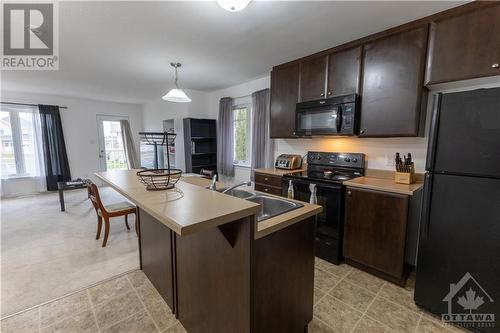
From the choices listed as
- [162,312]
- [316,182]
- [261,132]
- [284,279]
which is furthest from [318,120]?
[162,312]

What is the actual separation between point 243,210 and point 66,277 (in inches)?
93.4

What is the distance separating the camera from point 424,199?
1624mm

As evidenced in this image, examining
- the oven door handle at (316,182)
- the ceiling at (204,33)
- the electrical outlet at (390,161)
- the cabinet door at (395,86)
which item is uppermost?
the ceiling at (204,33)

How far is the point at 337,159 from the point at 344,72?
1.03m

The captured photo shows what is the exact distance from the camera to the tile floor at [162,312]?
63.5 inches

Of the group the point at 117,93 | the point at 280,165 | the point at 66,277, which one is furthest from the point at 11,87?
the point at 280,165

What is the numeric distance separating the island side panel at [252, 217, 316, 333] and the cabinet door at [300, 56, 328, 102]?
1.80 meters

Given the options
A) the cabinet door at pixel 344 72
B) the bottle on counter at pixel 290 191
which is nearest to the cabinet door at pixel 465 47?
the cabinet door at pixel 344 72

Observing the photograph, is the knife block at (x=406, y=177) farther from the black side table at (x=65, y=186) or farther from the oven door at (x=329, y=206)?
the black side table at (x=65, y=186)

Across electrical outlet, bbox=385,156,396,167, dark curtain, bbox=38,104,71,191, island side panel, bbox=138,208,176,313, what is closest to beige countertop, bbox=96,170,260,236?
island side panel, bbox=138,208,176,313

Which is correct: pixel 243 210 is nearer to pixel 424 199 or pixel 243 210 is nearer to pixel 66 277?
pixel 424 199

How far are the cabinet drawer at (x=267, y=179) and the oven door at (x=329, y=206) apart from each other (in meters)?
0.36

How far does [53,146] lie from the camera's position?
17.7 ft

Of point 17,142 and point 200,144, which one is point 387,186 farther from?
point 17,142
